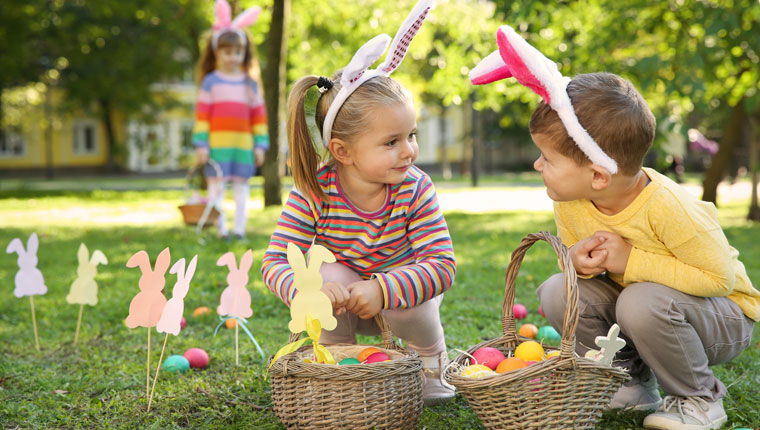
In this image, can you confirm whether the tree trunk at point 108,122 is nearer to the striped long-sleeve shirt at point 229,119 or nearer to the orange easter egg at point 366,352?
the striped long-sleeve shirt at point 229,119

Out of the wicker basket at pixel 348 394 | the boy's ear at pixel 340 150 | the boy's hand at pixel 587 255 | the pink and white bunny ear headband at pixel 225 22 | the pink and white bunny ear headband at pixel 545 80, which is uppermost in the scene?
the pink and white bunny ear headband at pixel 225 22

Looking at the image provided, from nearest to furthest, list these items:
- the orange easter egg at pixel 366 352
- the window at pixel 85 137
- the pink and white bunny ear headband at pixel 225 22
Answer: the orange easter egg at pixel 366 352 → the pink and white bunny ear headband at pixel 225 22 → the window at pixel 85 137

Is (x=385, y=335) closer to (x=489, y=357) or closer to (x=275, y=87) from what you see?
(x=489, y=357)

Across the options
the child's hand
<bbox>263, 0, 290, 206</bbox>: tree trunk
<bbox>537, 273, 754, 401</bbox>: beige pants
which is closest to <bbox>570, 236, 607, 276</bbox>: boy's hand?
<bbox>537, 273, 754, 401</bbox>: beige pants

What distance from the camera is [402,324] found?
2346mm

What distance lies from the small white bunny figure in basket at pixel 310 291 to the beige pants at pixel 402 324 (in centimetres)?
41

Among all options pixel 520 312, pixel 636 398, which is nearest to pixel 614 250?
pixel 636 398

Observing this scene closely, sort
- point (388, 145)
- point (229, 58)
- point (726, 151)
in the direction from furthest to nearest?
point (726, 151)
point (229, 58)
point (388, 145)

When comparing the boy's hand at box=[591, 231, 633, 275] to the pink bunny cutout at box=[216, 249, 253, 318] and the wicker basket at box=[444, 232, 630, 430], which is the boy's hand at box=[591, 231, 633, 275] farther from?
the pink bunny cutout at box=[216, 249, 253, 318]

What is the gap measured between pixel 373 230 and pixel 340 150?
11.3 inches

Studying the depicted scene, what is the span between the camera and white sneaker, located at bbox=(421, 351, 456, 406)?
236cm

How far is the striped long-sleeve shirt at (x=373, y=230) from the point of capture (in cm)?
233

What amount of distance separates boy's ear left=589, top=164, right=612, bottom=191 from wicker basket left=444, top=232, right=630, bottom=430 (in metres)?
0.27

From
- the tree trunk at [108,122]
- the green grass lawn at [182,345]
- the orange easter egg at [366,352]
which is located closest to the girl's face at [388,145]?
the orange easter egg at [366,352]
